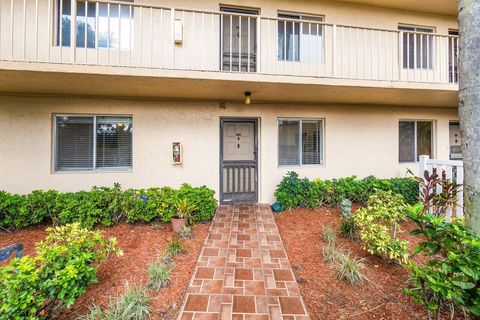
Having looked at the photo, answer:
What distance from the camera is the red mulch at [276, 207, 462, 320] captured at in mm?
2471

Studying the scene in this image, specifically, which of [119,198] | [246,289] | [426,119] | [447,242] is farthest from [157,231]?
[426,119]

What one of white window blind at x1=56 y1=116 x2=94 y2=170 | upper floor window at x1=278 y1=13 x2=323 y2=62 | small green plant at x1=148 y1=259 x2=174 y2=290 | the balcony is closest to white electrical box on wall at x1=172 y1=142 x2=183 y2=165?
the balcony

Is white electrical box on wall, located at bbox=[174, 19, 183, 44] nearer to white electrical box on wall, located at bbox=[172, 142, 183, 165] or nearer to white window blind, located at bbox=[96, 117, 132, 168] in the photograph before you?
white window blind, located at bbox=[96, 117, 132, 168]

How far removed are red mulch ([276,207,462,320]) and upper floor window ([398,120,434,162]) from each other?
3783 millimetres

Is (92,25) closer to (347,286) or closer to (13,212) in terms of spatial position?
(13,212)

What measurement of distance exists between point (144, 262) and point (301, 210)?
3809 millimetres

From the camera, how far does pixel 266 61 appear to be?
602 cm

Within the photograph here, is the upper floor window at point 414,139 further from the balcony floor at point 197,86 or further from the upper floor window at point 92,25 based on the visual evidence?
the upper floor window at point 92,25

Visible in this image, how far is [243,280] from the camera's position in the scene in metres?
3.01

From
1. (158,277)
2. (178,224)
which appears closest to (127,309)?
(158,277)

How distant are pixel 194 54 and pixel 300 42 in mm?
2964

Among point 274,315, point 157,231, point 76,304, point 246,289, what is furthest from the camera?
point 157,231

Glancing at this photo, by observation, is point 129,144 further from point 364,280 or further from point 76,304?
point 364,280

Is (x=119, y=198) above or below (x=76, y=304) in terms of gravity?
above
